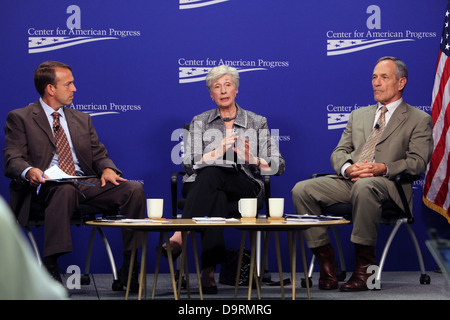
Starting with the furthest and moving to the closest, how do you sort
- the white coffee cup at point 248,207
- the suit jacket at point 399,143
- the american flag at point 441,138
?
1. the american flag at point 441,138
2. the suit jacket at point 399,143
3. the white coffee cup at point 248,207

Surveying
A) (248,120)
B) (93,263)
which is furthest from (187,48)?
(93,263)

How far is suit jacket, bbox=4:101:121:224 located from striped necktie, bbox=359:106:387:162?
1.62 meters

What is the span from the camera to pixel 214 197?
3461mm

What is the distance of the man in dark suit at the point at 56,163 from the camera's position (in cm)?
347

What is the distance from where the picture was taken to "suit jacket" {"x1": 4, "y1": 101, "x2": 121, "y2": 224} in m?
3.66

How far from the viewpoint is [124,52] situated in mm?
4680

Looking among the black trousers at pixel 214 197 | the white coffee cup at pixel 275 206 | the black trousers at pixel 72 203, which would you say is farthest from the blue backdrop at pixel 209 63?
the white coffee cup at pixel 275 206

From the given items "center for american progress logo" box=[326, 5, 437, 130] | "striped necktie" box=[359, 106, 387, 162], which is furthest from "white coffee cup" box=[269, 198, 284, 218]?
"center for american progress logo" box=[326, 5, 437, 130]

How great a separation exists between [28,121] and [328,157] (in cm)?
220

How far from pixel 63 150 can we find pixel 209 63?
137 centimetres

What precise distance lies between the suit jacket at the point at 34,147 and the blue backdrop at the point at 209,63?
51cm

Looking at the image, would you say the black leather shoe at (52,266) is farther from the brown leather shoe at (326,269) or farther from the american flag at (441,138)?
the american flag at (441,138)

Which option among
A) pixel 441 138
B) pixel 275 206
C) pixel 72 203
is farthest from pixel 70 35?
pixel 441 138

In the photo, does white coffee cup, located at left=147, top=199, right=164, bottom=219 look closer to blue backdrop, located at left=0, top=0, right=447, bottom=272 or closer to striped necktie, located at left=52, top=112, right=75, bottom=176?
striped necktie, located at left=52, top=112, right=75, bottom=176
